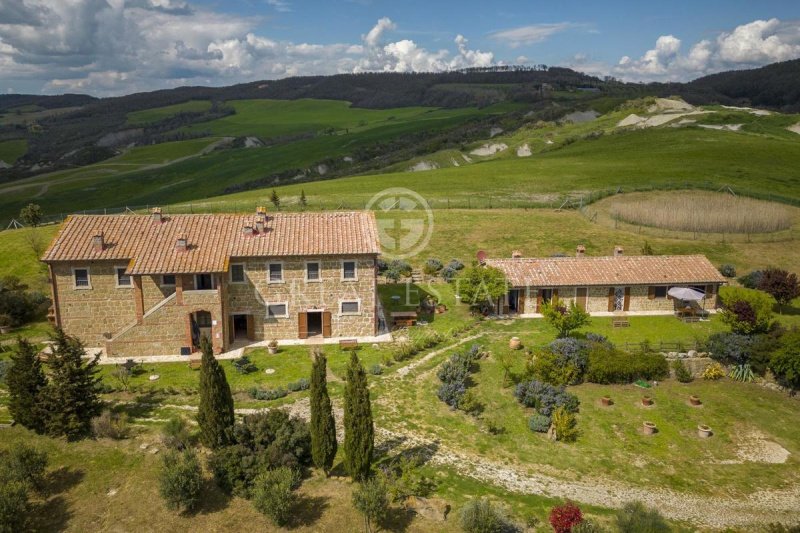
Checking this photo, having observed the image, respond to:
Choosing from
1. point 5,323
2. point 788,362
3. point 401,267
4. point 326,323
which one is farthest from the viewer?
point 401,267

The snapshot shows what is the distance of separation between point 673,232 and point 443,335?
32.5 metres

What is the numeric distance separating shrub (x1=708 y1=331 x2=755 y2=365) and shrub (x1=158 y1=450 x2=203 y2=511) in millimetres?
29048

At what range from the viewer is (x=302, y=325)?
120ft

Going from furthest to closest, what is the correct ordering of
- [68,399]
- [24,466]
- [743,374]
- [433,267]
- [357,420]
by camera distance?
[433,267]
[743,374]
[68,399]
[357,420]
[24,466]

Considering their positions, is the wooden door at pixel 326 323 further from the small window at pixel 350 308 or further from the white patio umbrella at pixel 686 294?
the white patio umbrella at pixel 686 294

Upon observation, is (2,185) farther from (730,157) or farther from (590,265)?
(730,157)

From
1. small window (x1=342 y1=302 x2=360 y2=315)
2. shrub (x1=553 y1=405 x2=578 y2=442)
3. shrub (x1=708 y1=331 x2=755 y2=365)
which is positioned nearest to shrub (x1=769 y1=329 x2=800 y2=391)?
shrub (x1=708 y1=331 x2=755 y2=365)

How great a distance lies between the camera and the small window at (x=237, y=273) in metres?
35.3

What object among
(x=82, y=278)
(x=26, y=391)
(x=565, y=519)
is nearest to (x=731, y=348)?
(x=565, y=519)

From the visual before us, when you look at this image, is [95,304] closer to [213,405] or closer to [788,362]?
[213,405]

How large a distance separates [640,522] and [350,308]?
2218 centimetres

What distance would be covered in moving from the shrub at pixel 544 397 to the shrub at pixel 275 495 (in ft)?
43.3

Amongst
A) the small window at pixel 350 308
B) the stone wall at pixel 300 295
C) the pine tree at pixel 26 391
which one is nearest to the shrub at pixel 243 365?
the stone wall at pixel 300 295

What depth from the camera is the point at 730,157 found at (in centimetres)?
9431
